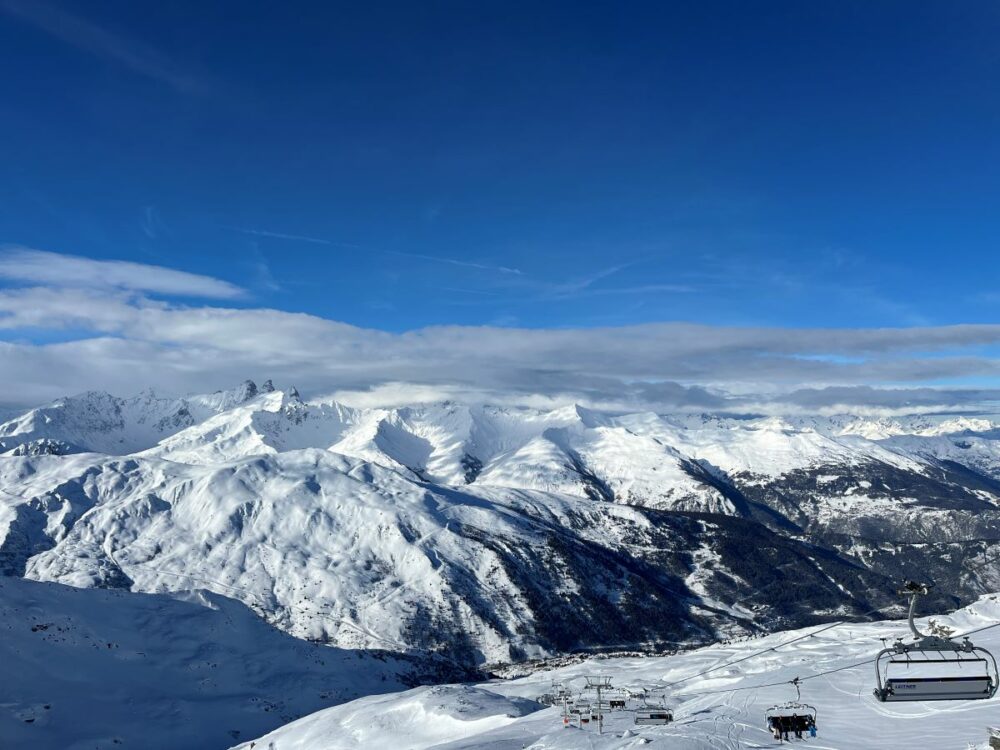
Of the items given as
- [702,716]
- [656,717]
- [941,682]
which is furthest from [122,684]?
[941,682]

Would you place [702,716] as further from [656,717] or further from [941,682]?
[941,682]

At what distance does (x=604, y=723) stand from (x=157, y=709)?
111 m

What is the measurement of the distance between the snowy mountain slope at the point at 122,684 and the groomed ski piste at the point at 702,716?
112 feet

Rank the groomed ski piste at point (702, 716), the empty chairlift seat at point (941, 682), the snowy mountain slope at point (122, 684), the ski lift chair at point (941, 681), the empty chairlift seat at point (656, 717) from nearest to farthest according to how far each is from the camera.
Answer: the ski lift chair at point (941, 681) → the empty chairlift seat at point (941, 682) → the groomed ski piste at point (702, 716) → the empty chairlift seat at point (656, 717) → the snowy mountain slope at point (122, 684)

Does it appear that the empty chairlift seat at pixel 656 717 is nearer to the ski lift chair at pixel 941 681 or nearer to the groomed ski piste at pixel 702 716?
the groomed ski piste at pixel 702 716

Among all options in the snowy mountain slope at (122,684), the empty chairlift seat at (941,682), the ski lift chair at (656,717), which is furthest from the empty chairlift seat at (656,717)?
the snowy mountain slope at (122,684)

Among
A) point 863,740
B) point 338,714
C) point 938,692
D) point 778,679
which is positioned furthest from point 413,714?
point 938,692

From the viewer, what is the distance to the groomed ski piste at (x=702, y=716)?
57.8 m

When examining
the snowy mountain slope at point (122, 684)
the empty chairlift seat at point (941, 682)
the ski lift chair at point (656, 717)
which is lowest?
the snowy mountain slope at point (122, 684)

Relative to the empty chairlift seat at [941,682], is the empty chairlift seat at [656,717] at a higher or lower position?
lower

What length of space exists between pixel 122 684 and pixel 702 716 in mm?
134466

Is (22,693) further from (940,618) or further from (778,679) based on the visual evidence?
(940,618)

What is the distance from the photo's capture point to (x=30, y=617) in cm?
17225

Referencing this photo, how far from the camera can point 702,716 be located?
76.6 m
